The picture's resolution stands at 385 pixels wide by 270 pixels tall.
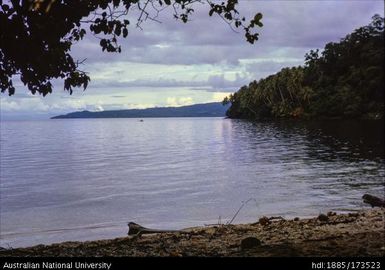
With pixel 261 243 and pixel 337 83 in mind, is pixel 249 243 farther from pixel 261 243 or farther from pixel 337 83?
pixel 337 83

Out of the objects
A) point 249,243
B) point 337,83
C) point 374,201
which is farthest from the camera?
point 337,83

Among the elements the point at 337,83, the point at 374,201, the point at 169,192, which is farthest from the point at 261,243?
the point at 337,83

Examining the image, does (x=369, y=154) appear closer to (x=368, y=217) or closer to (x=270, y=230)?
(x=368, y=217)

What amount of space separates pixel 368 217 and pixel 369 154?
33.0 metres

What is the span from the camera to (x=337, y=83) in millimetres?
146875

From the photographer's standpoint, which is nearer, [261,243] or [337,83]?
[261,243]

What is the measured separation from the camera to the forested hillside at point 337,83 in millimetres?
128750

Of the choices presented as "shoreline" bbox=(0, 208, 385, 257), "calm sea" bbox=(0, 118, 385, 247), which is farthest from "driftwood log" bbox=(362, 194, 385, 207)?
"shoreline" bbox=(0, 208, 385, 257)

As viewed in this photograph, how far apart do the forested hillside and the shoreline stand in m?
120

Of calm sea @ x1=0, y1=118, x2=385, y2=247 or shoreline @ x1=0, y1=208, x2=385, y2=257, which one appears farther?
calm sea @ x1=0, y1=118, x2=385, y2=247

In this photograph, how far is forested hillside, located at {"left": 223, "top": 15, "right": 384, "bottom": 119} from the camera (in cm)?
12875

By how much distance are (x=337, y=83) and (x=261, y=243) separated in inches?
5708

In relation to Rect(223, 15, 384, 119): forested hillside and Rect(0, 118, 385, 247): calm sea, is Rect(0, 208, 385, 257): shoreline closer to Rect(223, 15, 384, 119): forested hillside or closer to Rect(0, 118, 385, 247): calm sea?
Rect(0, 118, 385, 247): calm sea
